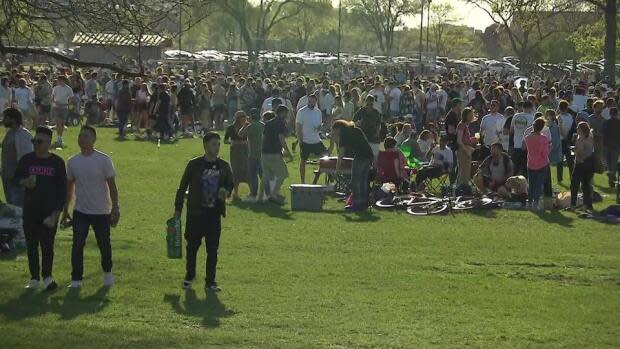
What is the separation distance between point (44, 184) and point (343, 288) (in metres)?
3.33

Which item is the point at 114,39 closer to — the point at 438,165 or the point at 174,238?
the point at 174,238

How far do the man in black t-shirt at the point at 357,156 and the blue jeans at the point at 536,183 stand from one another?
2.75 metres

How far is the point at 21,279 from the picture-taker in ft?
41.8

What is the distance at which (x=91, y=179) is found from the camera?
12.0m

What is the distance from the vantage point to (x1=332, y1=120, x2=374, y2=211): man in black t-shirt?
19347mm

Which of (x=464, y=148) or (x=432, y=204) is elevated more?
(x=464, y=148)

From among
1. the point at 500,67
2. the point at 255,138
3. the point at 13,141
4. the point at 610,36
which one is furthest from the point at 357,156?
the point at 500,67

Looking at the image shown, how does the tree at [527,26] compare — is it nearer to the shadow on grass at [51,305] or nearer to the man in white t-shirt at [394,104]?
the man in white t-shirt at [394,104]

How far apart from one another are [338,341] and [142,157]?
18177 mm

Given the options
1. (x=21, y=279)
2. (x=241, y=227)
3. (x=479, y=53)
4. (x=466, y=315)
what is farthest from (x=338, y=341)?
(x=479, y=53)

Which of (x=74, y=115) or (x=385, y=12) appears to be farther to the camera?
(x=385, y=12)

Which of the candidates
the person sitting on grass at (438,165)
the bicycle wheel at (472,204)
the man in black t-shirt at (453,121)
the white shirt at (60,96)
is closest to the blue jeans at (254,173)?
the person sitting on grass at (438,165)

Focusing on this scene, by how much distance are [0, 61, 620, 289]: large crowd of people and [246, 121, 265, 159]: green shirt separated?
0.02 meters

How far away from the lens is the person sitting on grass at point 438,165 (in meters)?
21.2
